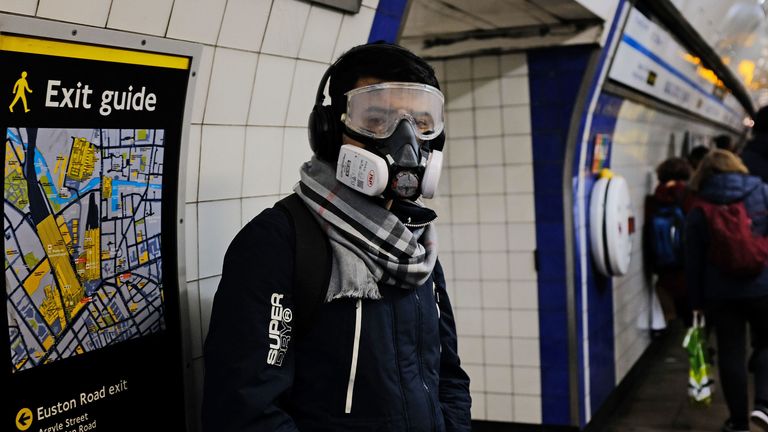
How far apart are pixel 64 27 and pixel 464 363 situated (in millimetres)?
4242

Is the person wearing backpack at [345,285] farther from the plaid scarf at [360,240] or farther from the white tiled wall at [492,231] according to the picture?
the white tiled wall at [492,231]

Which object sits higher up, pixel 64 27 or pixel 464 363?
pixel 64 27

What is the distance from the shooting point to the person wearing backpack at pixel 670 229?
22.8 feet

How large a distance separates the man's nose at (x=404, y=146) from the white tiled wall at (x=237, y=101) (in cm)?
53

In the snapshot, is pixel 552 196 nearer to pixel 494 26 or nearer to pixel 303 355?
pixel 494 26

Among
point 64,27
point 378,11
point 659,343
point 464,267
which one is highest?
point 378,11

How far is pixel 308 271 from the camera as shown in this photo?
1764mm

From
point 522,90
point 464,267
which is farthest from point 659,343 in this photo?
point 522,90

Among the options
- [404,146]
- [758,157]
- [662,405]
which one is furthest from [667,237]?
[404,146]

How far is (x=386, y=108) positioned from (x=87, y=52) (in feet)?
2.17

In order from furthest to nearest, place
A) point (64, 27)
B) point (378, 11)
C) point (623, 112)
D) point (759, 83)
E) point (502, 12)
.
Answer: point (759, 83)
point (623, 112)
point (502, 12)
point (378, 11)
point (64, 27)

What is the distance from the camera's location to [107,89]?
171 centimetres

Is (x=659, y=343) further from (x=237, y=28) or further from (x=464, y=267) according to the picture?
(x=237, y=28)

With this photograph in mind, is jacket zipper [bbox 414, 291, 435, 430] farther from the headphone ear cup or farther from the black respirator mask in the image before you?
the headphone ear cup
